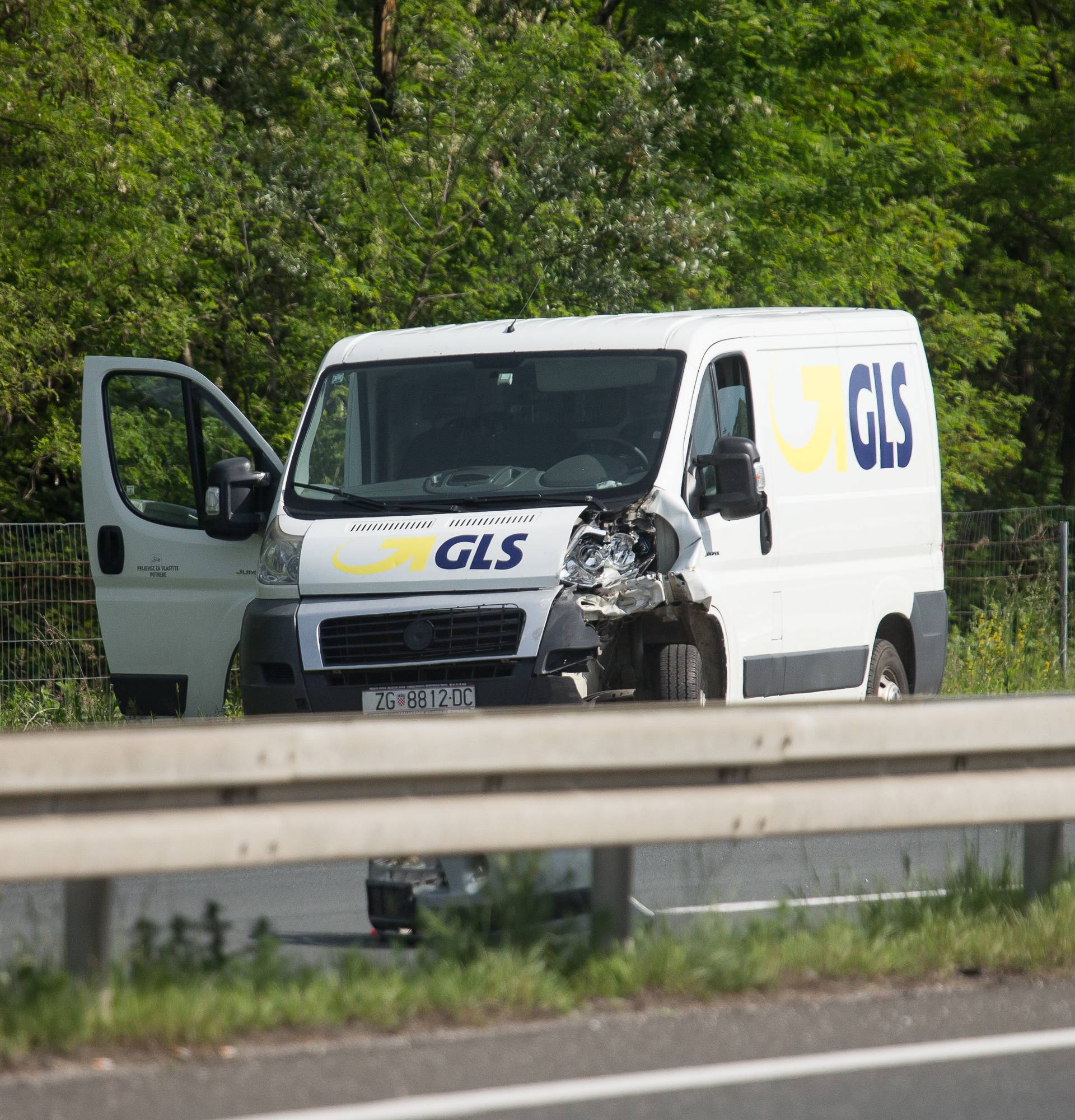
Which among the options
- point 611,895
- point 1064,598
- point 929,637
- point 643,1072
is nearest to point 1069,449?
point 1064,598

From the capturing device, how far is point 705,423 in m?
8.91

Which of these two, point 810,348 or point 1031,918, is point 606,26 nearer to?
point 810,348

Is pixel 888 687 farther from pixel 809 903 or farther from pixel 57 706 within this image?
pixel 57 706

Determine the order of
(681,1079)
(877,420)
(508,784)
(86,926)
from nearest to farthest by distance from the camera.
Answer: (681,1079), (86,926), (508,784), (877,420)

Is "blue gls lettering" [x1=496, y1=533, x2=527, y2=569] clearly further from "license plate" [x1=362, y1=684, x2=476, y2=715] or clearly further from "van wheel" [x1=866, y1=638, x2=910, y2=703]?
"van wheel" [x1=866, y1=638, x2=910, y2=703]

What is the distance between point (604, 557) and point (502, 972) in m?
3.43

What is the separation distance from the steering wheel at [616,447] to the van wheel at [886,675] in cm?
240

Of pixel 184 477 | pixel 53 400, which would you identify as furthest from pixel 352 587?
pixel 53 400

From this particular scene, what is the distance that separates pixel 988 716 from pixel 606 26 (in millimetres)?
17086

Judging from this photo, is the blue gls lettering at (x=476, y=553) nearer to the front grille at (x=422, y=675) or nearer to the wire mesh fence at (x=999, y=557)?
the front grille at (x=422, y=675)

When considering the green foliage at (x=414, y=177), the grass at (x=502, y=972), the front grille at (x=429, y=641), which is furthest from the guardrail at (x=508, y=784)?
the green foliage at (x=414, y=177)

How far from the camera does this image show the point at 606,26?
21.1 metres

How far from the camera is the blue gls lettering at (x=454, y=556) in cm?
805

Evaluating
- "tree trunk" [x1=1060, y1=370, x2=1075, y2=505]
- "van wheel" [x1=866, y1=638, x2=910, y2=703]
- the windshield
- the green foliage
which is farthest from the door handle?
"tree trunk" [x1=1060, y1=370, x2=1075, y2=505]
